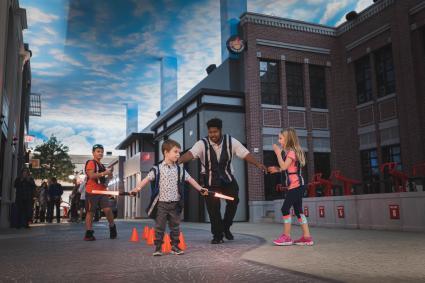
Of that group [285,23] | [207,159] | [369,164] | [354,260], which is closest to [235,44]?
[285,23]

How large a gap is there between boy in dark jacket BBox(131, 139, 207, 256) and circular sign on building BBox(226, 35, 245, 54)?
1221cm

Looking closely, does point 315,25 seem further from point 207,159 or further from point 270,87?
point 207,159

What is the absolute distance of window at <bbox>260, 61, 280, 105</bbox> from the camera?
17.7m

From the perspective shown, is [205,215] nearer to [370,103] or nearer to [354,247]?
[370,103]

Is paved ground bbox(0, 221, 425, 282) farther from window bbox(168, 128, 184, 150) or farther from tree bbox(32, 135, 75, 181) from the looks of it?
tree bbox(32, 135, 75, 181)

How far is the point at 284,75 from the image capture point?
59.2ft

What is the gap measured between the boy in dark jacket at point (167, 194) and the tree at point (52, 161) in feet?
115

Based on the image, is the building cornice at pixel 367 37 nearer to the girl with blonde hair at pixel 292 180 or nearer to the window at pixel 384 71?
the window at pixel 384 71

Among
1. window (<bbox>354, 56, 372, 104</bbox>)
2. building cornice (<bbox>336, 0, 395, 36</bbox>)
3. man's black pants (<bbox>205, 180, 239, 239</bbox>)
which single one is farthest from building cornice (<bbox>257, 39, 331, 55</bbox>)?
man's black pants (<bbox>205, 180, 239, 239</bbox>)

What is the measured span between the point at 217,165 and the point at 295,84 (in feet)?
41.2

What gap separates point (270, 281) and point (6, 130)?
13423 millimetres

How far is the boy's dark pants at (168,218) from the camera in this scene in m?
5.47

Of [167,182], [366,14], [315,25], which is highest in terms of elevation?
[315,25]

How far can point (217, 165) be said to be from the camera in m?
6.86
